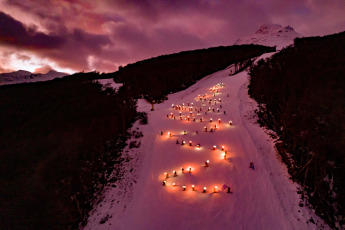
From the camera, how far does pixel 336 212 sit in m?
10.6

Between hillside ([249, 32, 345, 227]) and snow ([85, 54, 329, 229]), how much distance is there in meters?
1.04

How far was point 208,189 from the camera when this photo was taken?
41.1 ft

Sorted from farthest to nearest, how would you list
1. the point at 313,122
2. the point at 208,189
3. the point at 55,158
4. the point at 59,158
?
the point at 55,158
the point at 59,158
the point at 313,122
the point at 208,189

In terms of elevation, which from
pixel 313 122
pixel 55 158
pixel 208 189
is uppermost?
pixel 313 122

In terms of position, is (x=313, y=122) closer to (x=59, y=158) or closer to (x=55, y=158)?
(x=59, y=158)

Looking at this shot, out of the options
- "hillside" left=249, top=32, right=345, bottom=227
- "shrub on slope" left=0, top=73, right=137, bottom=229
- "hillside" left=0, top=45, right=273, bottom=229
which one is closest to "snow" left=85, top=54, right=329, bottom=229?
"hillside" left=249, top=32, right=345, bottom=227

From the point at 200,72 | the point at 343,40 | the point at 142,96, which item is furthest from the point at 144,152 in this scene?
the point at 343,40

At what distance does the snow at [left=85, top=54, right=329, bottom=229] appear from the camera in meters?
10.7

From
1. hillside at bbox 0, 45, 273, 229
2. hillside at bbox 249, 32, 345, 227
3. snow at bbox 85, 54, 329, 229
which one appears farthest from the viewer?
hillside at bbox 0, 45, 273, 229

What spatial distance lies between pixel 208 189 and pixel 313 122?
36.4 feet

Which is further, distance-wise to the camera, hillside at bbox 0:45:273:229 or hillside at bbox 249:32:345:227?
hillside at bbox 0:45:273:229

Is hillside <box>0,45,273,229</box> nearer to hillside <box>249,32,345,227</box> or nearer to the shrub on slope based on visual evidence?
the shrub on slope

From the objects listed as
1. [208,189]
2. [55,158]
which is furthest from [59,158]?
[208,189]

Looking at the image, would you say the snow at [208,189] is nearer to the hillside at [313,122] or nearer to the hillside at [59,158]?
the hillside at [313,122]
